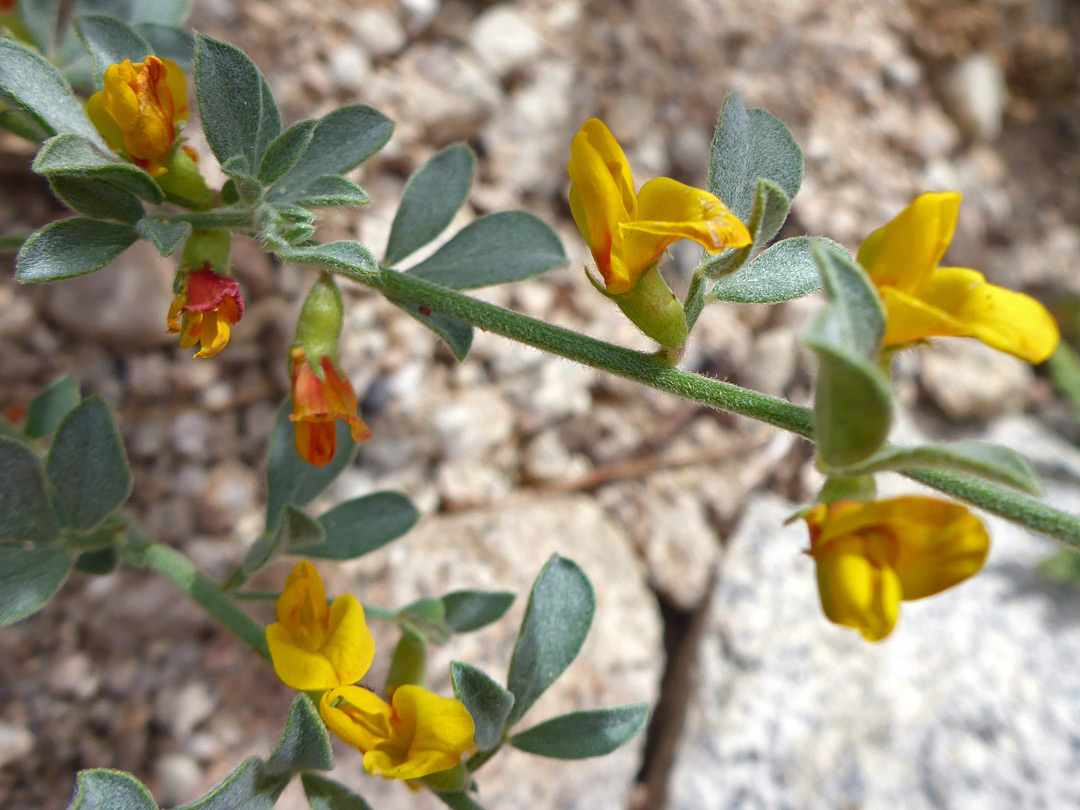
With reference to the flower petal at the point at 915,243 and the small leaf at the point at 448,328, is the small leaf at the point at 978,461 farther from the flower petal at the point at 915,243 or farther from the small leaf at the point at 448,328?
the small leaf at the point at 448,328

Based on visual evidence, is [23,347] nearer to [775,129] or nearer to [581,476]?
[581,476]

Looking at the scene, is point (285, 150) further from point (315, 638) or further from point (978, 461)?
point (978, 461)

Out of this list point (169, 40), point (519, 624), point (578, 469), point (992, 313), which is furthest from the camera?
point (578, 469)

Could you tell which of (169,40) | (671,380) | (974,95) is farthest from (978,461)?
(974,95)

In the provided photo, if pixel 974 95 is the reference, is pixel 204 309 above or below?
above

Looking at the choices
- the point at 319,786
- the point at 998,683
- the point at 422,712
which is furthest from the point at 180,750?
the point at 998,683

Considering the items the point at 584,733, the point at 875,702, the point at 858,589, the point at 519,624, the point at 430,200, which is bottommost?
the point at 875,702

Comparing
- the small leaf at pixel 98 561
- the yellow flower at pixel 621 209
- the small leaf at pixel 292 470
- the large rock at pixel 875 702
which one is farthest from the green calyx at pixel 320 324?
the large rock at pixel 875 702
